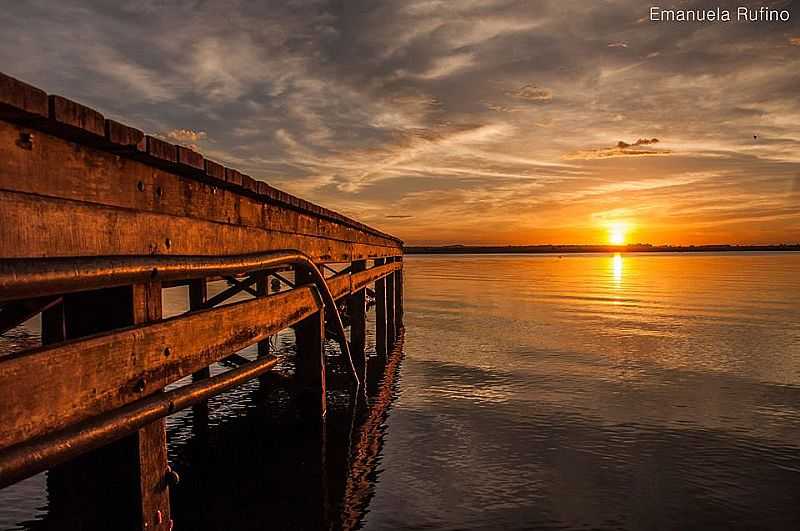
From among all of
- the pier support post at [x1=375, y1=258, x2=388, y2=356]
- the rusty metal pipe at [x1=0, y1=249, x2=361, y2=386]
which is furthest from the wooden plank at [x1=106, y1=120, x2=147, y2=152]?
the pier support post at [x1=375, y1=258, x2=388, y2=356]

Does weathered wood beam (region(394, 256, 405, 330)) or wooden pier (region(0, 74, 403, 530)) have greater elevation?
wooden pier (region(0, 74, 403, 530))

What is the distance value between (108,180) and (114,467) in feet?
4.85

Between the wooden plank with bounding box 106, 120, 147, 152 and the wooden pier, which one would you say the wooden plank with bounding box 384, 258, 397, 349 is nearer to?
the wooden pier

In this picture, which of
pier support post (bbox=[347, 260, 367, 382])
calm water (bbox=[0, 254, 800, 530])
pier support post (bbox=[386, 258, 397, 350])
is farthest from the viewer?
pier support post (bbox=[386, 258, 397, 350])

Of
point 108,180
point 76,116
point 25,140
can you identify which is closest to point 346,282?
point 108,180

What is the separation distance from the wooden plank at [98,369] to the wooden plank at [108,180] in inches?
25.0

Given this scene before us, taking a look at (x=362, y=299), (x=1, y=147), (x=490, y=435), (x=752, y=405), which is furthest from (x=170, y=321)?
(x=752, y=405)

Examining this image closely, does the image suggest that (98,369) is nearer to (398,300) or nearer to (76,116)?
(76,116)

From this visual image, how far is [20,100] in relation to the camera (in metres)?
2.01

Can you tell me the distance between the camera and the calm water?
6.79 meters

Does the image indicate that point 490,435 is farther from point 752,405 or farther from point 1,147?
point 1,147

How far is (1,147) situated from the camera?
81.5 inches

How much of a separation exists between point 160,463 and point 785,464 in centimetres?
934

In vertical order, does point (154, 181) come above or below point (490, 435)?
above
